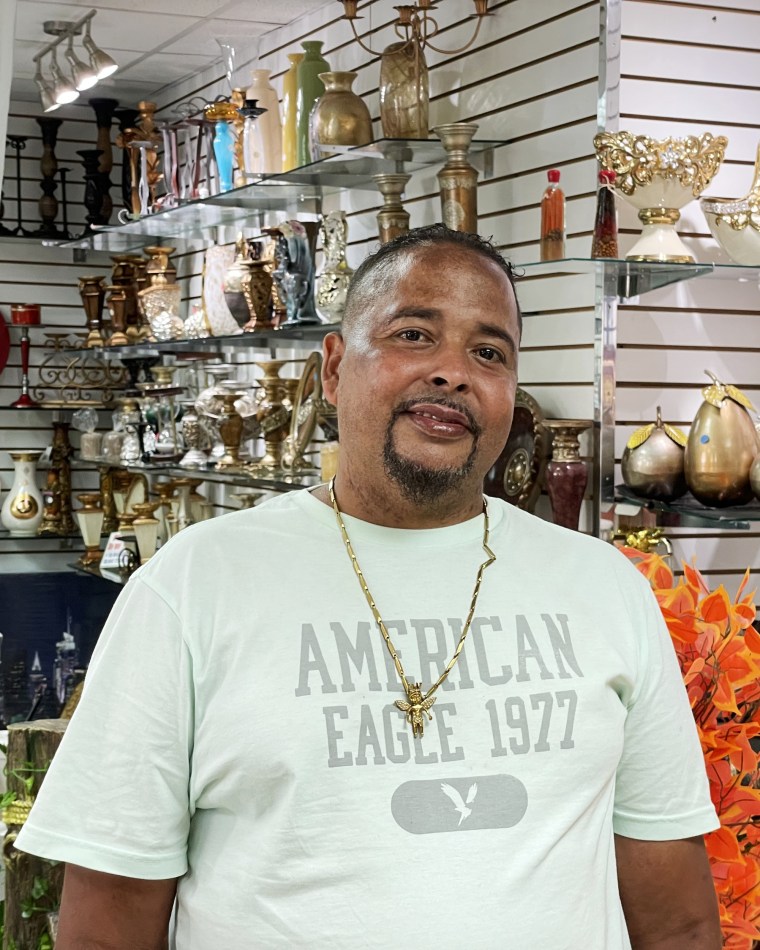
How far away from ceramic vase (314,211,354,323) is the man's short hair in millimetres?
2262

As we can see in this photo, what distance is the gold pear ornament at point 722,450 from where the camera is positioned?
9.11ft

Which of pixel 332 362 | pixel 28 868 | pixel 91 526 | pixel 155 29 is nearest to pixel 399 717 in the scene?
pixel 332 362

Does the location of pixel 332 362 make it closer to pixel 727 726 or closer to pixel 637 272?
pixel 727 726

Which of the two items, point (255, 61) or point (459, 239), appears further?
point (255, 61)

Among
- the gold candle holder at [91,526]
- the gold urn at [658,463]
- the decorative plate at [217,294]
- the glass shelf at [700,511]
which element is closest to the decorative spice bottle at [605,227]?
the gold urn at [658,463]

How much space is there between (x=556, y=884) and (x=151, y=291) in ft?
15.0

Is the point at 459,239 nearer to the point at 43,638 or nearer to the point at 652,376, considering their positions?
the point at 652,376

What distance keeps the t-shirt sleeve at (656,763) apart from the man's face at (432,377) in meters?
0.28

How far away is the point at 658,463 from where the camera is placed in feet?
9.49

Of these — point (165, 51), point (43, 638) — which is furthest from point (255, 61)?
point (43, 638)

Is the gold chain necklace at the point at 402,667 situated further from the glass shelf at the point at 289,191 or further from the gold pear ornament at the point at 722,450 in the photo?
the glass shelf at the point at 289,191

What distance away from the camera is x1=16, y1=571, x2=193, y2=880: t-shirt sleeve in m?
1.33

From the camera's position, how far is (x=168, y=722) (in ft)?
4.43

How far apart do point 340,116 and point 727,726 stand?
235 cm
